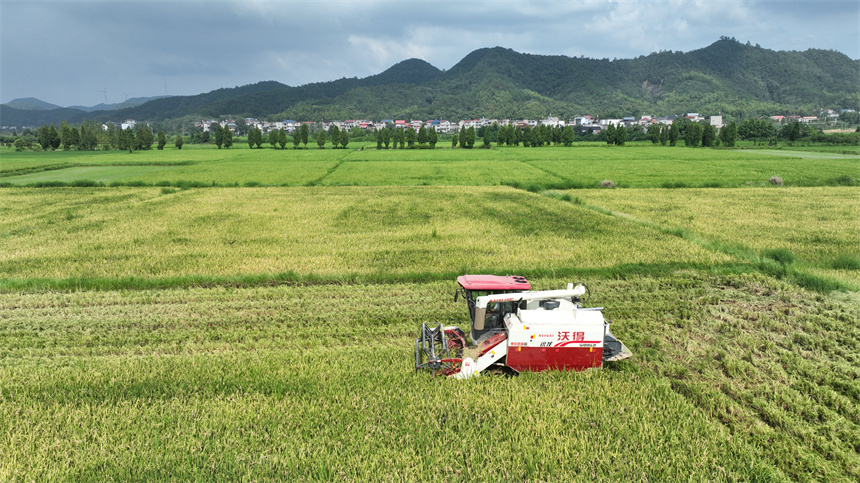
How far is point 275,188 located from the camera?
38.6m

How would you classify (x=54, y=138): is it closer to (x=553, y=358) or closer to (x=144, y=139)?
(x=144, y=139)

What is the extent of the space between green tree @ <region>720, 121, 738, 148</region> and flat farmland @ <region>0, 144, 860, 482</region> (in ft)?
253

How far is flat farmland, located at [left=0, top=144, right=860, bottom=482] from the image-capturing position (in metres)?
6.20

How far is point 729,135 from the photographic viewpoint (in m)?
89.1

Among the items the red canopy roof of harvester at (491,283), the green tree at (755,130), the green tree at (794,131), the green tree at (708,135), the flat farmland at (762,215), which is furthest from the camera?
the green tree at (755,130)

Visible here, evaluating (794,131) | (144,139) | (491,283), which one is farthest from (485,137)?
(491,283)

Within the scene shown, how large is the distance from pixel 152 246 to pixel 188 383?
12.9m

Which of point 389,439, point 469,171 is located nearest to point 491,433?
point 389,439

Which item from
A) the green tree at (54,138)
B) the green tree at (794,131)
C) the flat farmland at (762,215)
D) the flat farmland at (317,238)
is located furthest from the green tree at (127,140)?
the green tree at (794,131)

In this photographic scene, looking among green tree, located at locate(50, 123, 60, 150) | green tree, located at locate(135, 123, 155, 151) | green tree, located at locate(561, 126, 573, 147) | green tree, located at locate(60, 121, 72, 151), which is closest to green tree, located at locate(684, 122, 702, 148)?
green tree, located at locate(561, 126, 573, 147)

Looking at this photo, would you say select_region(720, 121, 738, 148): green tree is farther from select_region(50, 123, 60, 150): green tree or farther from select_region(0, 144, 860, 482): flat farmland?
select_region(50, 123, 60, 150): green tree

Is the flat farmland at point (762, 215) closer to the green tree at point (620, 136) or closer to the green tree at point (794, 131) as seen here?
the green tree at point (620, 136)

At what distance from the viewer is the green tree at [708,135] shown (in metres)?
89.9

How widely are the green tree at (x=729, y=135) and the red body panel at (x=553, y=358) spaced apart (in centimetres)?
9968
